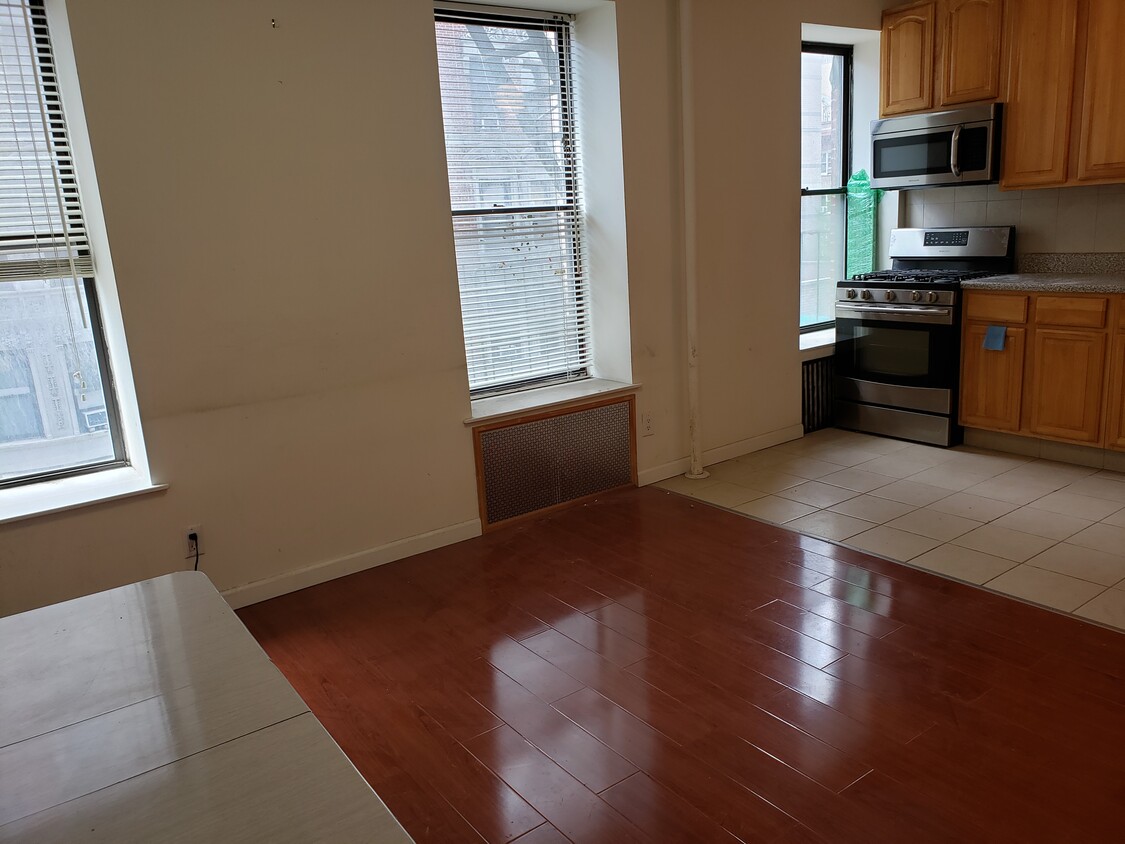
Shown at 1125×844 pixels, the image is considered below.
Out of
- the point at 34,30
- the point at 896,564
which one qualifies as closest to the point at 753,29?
the point at 896,564

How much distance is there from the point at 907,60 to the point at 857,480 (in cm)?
252

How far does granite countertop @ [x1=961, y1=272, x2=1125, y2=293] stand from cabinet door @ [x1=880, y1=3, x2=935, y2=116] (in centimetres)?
112

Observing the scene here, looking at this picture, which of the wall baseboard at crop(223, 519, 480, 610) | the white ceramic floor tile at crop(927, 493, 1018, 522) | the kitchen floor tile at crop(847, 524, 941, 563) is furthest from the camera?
the white ceramic floor tile at crop(927, 493, 1018, 522)

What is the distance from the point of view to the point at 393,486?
3494 millimetres

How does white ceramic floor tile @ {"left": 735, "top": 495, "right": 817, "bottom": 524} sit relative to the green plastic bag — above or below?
below

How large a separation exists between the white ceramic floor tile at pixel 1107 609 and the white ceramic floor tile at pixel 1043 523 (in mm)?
536

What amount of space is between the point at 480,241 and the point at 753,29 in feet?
6.20

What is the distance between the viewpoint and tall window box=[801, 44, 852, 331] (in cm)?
518

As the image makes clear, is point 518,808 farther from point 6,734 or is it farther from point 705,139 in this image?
point 705,139

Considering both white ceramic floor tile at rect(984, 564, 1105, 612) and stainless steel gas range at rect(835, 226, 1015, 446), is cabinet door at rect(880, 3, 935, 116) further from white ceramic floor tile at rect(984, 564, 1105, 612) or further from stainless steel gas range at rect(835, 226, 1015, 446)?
white ceramic floor tile at rect(984, 564, 1105, 612)

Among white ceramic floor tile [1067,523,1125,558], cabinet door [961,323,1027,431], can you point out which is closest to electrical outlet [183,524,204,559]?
white ceramic floor tile [1067,523,1125,558]

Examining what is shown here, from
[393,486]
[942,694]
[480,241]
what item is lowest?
[942,694]

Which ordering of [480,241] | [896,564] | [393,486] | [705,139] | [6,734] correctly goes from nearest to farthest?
[6,734]
[896,564]
[393,486]
[480,241]
[705,139]

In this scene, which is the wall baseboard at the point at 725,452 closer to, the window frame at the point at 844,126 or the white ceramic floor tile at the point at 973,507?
the window frame at the point at 844,126
